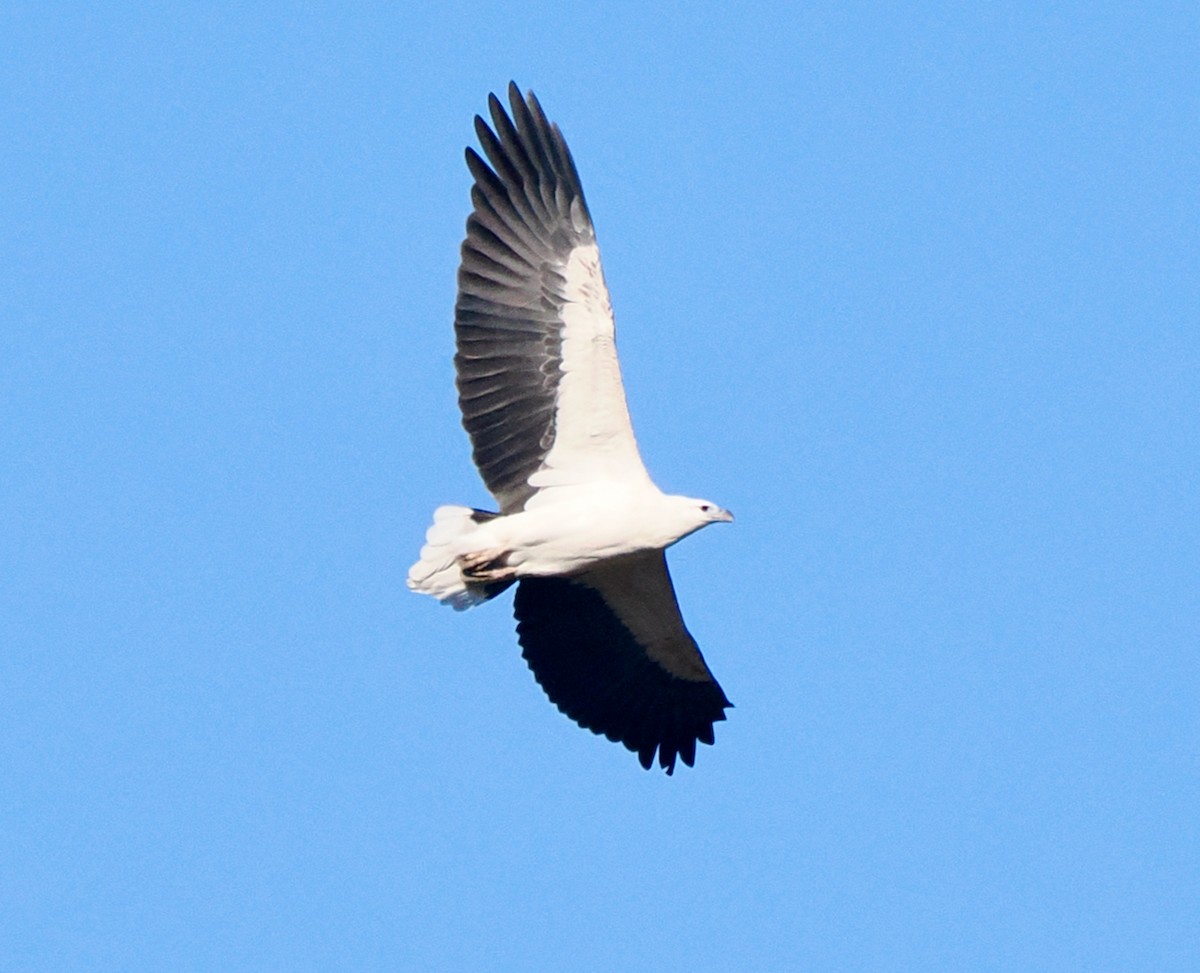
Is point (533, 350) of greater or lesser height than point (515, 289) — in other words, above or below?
below

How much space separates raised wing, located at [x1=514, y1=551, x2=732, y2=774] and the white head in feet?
1.77

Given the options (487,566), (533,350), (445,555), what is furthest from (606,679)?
(533,350)

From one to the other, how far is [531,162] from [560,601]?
129 inches

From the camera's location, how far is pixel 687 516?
15.9 metres

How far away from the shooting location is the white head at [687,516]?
52.1 ft

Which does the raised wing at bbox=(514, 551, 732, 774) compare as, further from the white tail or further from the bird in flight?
the white tail

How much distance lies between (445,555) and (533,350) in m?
1.57

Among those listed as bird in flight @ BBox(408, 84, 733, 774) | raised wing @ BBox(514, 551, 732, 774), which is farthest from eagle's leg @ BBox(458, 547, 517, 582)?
raised wing @ BBox(514, 551, 732, 774)

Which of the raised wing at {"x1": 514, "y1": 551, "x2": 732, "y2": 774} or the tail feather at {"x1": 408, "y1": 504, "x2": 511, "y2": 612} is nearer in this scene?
the tail feather at {"x1": 408, "y1": 504, "x2": 511, "y2": 612}

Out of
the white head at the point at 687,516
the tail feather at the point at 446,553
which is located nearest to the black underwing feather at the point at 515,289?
the tail feather at the point at 446,553

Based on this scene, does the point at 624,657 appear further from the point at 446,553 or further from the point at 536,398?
the point at 536,398

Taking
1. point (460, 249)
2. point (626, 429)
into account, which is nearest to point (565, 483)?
point (626, 429)

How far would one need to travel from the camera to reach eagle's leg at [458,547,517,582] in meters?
16.0

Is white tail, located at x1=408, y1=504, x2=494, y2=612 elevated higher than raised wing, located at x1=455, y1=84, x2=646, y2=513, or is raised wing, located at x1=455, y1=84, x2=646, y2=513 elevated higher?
raised wing, located at x1=455, y1=84, x2=646, y2=513
